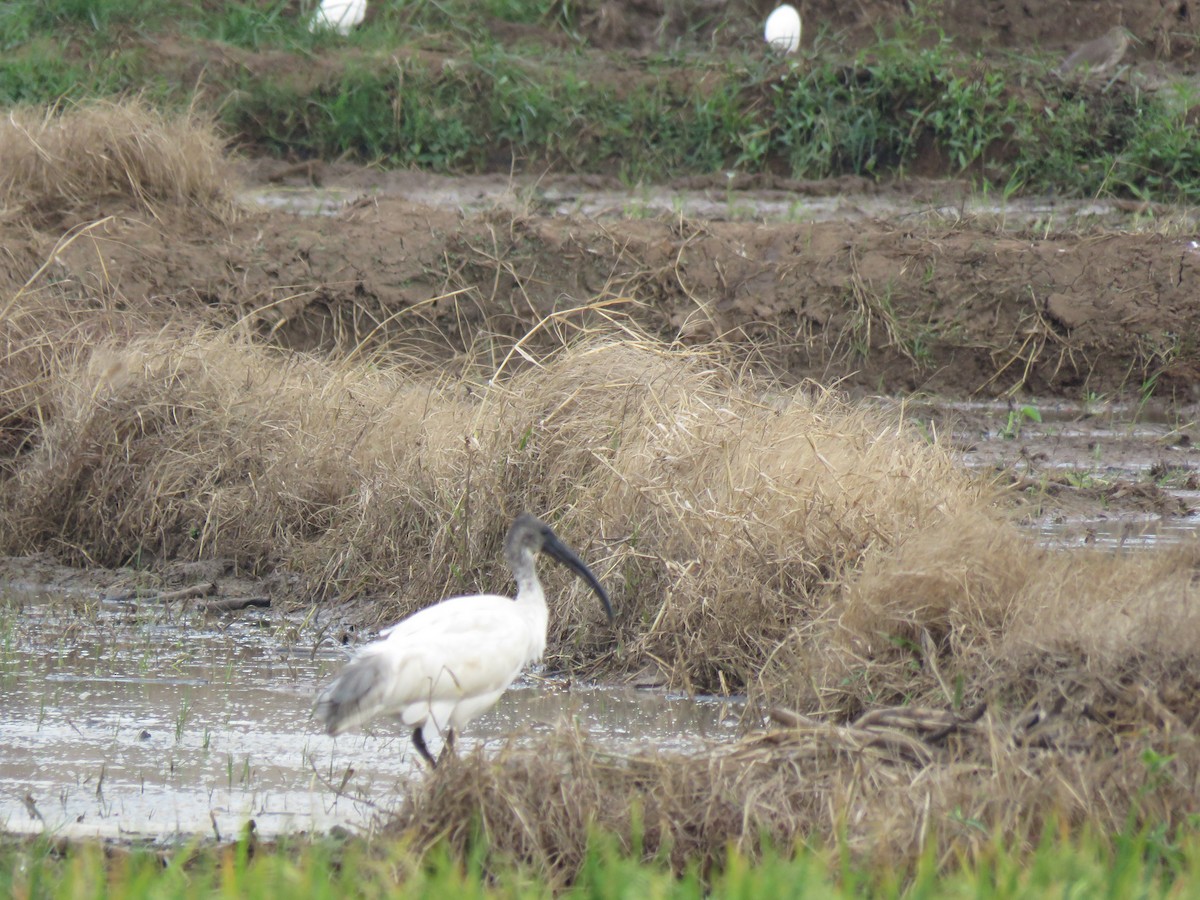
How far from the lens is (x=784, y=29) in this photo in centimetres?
1566

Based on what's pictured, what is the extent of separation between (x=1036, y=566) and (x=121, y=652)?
348 cm

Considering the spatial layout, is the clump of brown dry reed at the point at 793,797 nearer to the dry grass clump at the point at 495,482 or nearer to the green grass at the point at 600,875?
the green grass at the point at 600,875

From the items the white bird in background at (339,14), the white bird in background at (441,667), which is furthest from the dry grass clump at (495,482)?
the white bird in background at (339,14)

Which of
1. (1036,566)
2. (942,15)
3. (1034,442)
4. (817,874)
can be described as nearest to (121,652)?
(1036,566)

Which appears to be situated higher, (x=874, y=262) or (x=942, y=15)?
(x=942, y=15)

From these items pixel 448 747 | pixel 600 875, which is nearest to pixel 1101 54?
pixel 448 747

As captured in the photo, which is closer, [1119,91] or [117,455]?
[117,455]

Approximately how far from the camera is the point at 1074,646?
14.5ft

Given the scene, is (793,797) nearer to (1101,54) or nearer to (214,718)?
(214,718)

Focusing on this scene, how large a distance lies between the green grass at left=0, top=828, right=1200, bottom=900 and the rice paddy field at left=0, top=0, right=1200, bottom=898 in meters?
0.02

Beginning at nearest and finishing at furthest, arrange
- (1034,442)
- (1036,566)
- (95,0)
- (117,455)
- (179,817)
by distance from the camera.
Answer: (179,817) → (1036,566) → (117,455) → (1034,442) → (95,0)

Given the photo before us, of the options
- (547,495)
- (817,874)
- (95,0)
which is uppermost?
(95,0)

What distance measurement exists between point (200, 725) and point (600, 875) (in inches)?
103

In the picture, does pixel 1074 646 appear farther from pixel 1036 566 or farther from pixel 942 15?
pixel 942 15
